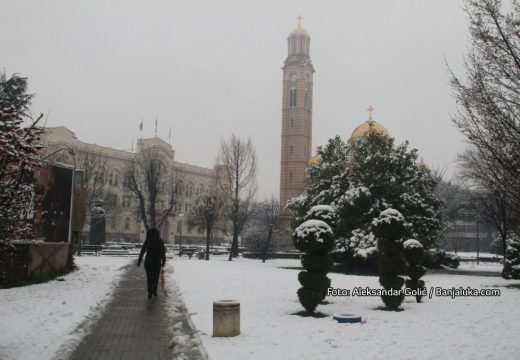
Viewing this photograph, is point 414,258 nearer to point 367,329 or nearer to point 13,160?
point 367,329

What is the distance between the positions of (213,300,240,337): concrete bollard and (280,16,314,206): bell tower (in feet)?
226

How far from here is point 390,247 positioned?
12188 mm

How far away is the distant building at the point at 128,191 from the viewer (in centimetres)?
6462

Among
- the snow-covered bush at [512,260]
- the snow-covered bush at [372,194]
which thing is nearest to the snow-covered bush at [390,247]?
the snow-covered bush at [512,260]

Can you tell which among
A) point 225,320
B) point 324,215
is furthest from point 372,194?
point 225,320

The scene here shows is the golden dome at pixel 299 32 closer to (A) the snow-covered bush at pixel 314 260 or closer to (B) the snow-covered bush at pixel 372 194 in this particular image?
(B) the snow-covered bush at pixel 372 194

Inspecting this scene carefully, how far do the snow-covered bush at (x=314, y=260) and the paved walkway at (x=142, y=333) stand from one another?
2.64 meters

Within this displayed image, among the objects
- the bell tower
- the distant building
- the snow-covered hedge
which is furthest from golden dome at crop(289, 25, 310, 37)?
the snow-covered hedge

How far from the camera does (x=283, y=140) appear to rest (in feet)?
267

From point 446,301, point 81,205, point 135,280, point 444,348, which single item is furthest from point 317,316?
point 81,205

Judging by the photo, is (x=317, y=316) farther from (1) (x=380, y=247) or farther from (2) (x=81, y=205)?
(2) (x=81, y=205)

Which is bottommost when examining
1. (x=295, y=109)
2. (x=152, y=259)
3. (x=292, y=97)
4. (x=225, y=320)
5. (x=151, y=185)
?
(x=225, y=320)

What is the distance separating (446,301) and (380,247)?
9.55 ft

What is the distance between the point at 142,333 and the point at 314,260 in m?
4.16
